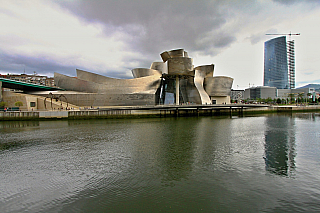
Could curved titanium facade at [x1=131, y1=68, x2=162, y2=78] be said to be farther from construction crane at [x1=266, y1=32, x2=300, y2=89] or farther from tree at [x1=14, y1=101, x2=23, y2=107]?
construction crane at [x1=266, y1=32, x2=300, y2=89]

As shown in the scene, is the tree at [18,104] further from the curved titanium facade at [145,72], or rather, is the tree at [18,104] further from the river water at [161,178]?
the river water at [161,178]

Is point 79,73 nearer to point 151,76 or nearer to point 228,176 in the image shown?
point 151,76

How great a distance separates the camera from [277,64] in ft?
440

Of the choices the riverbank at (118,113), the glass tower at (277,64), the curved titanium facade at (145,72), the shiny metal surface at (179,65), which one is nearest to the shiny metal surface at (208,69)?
the shiny metal surface at (179,65)

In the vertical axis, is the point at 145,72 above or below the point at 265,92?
below

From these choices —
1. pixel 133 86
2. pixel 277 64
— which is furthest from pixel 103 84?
pixel 277 64

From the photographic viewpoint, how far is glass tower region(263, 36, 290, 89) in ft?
432

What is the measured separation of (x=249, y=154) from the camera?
29.7ft

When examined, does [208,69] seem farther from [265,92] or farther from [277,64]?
[277,64]

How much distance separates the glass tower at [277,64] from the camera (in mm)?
131625

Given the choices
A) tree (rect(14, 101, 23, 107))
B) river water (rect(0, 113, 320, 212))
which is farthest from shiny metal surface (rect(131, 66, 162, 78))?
river water (rect(0, 113, 320, 212))

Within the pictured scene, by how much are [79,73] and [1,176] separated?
30159 mm

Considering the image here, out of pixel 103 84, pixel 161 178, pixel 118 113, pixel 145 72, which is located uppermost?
pixel 145 72

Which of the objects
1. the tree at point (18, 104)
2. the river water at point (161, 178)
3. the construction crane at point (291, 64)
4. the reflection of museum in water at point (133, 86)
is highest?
the construction crane at point (291, 64)
